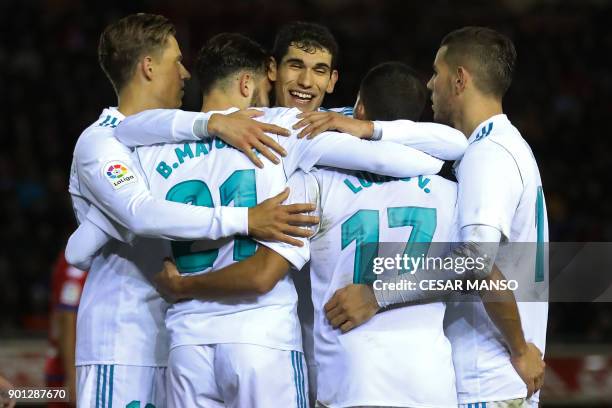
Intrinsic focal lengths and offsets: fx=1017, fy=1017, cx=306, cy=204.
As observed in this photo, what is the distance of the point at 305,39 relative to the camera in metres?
4.92

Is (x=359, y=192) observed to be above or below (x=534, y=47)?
below

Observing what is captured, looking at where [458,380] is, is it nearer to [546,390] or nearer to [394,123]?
[394,123]

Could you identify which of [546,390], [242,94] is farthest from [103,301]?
[546,390]

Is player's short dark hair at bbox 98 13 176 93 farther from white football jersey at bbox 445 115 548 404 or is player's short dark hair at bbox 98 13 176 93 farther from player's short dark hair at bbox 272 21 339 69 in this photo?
white football jersey at bbox 445 115 548 404

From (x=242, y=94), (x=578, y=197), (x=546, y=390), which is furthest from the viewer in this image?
(x=578, y=197)

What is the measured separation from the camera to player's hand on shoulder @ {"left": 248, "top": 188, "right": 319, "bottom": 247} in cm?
379

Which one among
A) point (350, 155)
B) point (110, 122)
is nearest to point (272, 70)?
point (110, 122)

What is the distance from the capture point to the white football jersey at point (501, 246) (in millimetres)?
3875

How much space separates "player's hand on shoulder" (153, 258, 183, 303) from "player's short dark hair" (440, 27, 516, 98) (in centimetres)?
145

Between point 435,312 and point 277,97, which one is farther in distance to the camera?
point 277,97

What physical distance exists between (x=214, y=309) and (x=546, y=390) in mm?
5454

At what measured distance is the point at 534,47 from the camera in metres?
14.9

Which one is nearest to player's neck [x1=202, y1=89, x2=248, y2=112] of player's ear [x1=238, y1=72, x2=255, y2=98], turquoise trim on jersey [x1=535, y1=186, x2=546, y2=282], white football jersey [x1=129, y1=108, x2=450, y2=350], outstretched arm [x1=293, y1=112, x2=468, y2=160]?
player's ear [x1=238, y1=72, x2=255, y2=98]

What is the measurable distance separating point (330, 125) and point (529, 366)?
1.22 metres
